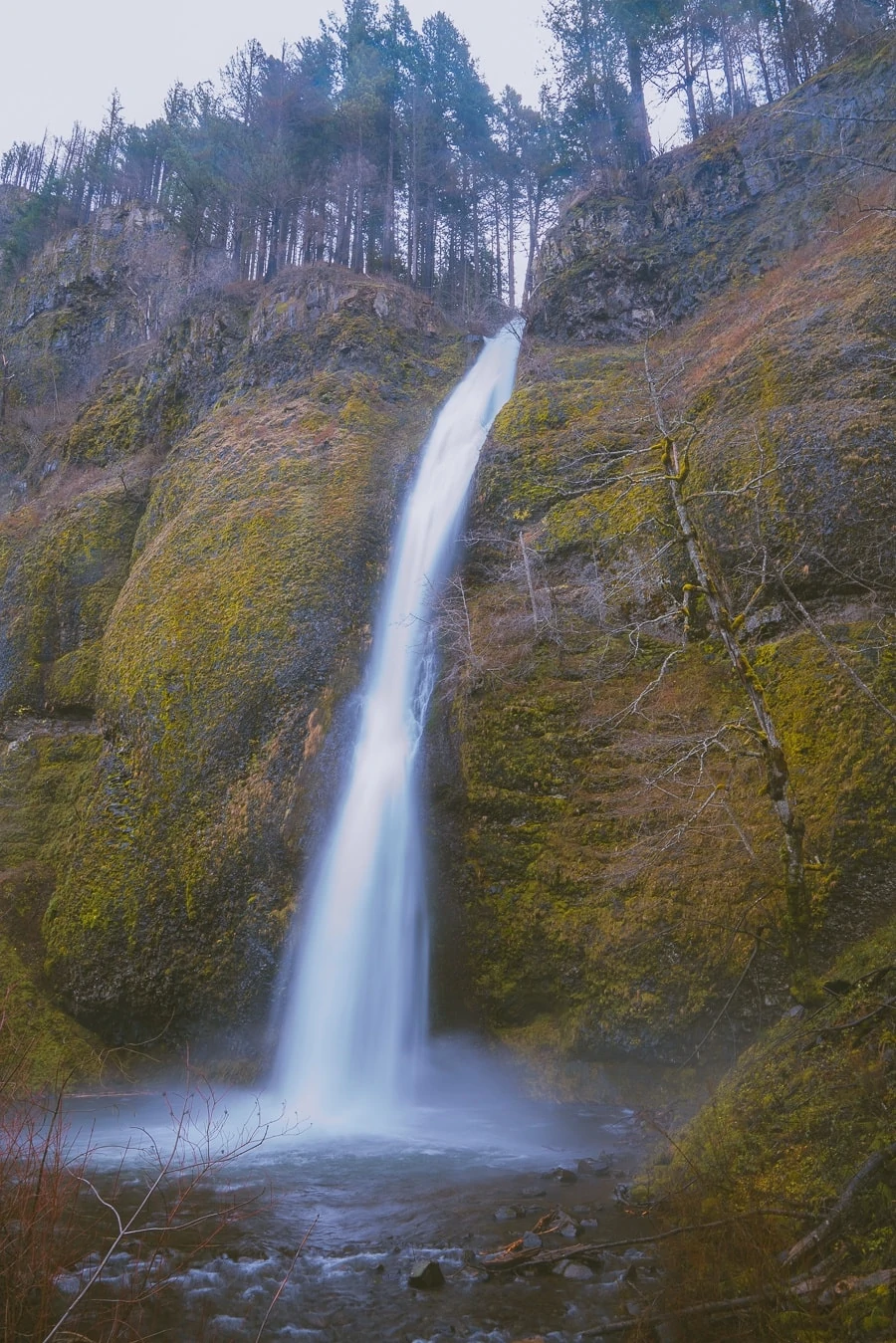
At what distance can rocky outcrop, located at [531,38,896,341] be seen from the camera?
18453 mm

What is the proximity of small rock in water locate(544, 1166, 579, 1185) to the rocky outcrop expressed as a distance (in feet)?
62.2

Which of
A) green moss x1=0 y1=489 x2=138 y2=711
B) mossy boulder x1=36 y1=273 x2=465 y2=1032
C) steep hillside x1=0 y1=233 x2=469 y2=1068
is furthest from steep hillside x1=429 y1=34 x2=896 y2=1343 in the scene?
green moss x1=0 y1=489 x2=138 y2=711

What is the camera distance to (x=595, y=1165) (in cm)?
768

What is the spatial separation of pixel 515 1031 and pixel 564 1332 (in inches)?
262

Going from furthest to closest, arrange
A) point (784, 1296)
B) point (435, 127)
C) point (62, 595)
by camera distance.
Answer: point (435, 127)
point (62, 595)
point (784, 1296)

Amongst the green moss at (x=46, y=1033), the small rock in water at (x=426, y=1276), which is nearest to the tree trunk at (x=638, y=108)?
the green moss at (x=46, y=1033)

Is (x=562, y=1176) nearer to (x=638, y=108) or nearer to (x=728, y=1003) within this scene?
(x=728, y=1003)

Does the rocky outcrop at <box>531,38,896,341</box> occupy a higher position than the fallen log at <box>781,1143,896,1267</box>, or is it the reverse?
the rocky outcrop at <box>531,38,896,341</box>

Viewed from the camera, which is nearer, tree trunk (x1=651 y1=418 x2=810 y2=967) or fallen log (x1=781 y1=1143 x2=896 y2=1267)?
fallen log (x1=781 y1=1143 x2=896 y2=1267)

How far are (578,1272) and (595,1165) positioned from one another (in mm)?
2490

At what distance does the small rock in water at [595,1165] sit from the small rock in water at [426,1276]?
2.51 m

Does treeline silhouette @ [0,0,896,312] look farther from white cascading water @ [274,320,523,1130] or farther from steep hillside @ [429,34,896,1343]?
white cascading water @ [274,320,523,1130]

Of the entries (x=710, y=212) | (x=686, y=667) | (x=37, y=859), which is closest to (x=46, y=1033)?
(x=37, y=859)

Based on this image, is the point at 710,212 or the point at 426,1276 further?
the point at 710,212
